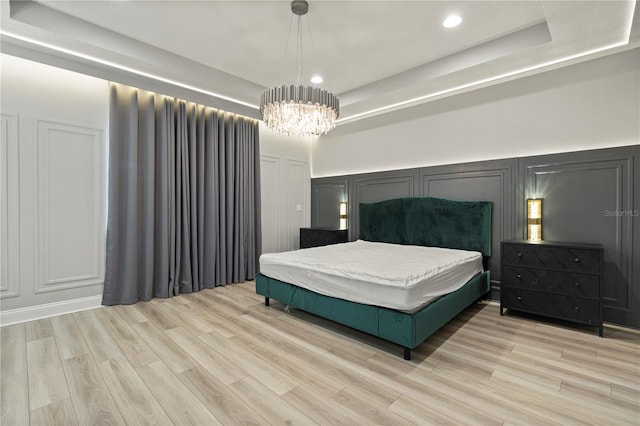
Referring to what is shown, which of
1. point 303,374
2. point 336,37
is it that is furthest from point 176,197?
point 303,374

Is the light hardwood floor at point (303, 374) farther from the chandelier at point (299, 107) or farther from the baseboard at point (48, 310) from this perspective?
the chandelier at point (299, 107)

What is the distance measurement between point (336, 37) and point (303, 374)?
3.19 meters

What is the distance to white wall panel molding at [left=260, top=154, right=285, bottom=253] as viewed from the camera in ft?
17.5

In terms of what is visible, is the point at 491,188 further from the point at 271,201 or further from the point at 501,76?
the point at 271,201

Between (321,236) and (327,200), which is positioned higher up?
(327,200)

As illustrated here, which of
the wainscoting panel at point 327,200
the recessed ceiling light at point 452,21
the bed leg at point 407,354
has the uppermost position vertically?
the recessed ceiling light at point 452,21

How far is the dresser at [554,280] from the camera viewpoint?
2.73 m

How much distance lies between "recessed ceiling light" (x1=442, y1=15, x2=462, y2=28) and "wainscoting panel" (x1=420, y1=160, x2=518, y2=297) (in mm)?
1822

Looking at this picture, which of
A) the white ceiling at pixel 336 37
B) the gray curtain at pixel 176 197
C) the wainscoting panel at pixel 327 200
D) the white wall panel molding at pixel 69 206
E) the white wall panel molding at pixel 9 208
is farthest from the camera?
the wainscoting panel at pixel 327 200

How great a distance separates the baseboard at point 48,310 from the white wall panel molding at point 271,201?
8.53 ft

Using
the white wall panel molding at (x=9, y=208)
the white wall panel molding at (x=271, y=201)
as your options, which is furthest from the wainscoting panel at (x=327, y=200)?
the white wall panel molding at (x=9, y=208)

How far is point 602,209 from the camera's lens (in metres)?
3.07

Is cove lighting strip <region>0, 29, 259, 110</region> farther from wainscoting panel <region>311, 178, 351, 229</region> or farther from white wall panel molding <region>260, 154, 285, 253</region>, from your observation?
wainscoting panel <region>311, 178, 351, 229</region>

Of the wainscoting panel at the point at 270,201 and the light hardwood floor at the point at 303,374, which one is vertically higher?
the wainscoting panel at the point at 270,201
